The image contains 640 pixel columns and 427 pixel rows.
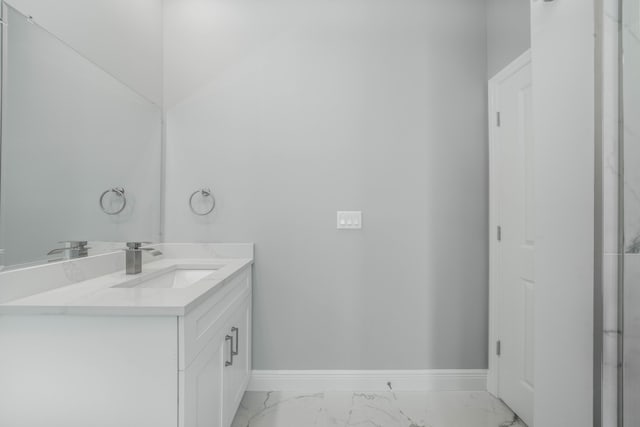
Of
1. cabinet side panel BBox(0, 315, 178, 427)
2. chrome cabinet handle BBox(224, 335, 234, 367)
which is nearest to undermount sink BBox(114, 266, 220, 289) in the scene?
chrome cabinet handle BBox(224, 335, 234, 367)

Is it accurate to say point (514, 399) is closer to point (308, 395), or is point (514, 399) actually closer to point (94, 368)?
point (308, 395)

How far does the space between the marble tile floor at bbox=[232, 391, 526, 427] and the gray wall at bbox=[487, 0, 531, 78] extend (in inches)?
81.1

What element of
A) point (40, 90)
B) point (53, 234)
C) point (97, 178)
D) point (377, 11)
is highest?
point (377, 11)

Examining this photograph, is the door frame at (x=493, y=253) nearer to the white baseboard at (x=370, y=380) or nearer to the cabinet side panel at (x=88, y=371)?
the white baseboard at (x=370, y=380)

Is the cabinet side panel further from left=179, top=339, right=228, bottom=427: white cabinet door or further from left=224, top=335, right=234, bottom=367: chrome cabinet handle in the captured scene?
left=224, top=335, right=234, bottom=367: chrome cabinet handle

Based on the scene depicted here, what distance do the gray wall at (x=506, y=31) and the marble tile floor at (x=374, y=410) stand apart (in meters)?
2.06

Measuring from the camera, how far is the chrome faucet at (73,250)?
1.24 meters

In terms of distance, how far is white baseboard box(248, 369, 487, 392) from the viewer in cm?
196

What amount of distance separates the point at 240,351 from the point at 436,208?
1.49 m

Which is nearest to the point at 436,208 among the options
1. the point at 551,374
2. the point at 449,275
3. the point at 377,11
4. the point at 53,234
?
the point at 449,275

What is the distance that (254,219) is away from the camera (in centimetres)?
200

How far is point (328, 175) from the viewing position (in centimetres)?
200

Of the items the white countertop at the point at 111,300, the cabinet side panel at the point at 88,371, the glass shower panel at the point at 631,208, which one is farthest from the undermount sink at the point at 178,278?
the glass shower panel at the point at 631,208

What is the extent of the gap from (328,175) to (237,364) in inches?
48.2
